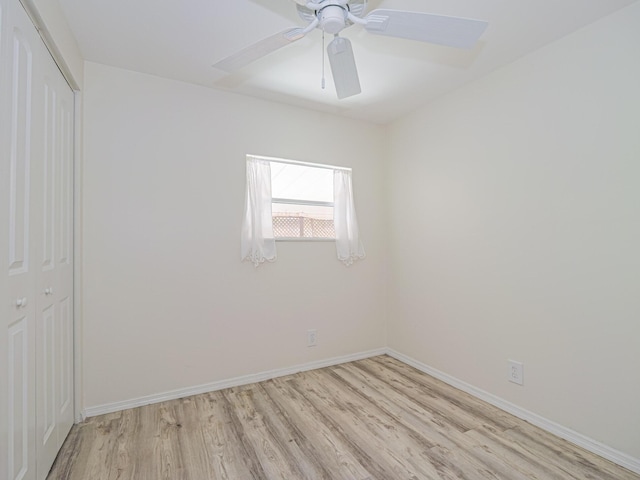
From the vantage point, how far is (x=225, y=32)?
6.36ft

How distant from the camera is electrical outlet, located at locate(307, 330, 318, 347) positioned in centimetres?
301

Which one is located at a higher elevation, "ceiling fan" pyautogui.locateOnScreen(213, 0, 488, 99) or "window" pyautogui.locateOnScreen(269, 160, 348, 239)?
"ceiling fan" pyautogui.locateOnScreen(213, 0, 488, 99)

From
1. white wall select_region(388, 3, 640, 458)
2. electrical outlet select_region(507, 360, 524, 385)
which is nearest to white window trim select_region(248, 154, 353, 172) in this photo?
white wall select_region(388, 3, 640, 458)

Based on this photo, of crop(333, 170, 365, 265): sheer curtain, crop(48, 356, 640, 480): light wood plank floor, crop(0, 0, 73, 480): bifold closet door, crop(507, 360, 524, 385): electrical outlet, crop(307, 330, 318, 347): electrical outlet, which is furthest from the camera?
crop(333, 170, 365, 265): sheer curtain

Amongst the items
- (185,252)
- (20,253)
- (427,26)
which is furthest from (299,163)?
(20,253)

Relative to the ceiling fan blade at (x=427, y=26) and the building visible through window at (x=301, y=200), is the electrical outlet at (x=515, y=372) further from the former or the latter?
the ceiling fan blade at (x=427, y=26)

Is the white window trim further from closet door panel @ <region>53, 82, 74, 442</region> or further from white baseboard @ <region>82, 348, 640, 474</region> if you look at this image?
white baseboard @ <region>82, 348, 640, 474</region>

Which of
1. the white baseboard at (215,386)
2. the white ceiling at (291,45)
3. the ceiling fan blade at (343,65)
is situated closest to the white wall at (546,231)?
the white ceiling at (291,45)

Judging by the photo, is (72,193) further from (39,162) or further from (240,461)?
(240,461)

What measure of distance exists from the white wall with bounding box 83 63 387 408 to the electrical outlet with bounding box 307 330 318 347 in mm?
48

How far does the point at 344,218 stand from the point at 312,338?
1173mm

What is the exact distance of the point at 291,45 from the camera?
2082 mm

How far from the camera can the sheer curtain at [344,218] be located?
3.17 meters

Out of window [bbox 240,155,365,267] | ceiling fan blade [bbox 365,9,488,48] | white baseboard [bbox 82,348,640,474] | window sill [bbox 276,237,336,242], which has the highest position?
ceiling fan blade [bbox 365,9,488,48]
